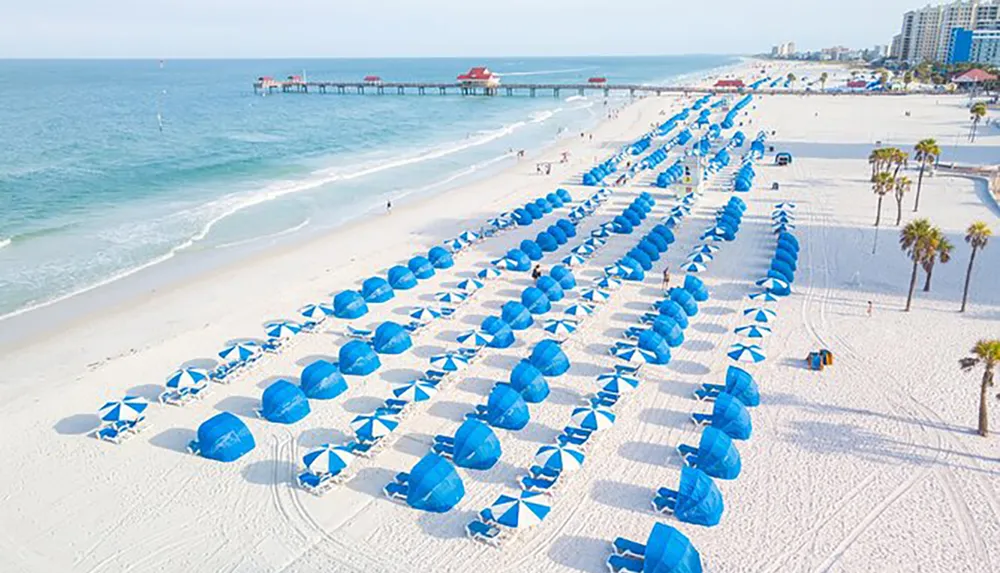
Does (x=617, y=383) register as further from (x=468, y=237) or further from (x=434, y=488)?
(x=468, y=237)

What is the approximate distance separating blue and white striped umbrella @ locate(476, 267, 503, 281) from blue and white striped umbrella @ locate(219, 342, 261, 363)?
9.69 meters

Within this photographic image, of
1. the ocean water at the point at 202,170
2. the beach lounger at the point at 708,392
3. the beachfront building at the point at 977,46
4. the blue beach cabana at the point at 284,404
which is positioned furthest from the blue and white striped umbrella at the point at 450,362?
the beachfront building at the point at 977,46

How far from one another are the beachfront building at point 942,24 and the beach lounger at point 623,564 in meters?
192

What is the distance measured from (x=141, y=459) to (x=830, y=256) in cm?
2757

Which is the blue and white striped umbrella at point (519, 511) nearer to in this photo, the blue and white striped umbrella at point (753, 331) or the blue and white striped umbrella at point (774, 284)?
the blue and white striped umbrella at point (753, 331)

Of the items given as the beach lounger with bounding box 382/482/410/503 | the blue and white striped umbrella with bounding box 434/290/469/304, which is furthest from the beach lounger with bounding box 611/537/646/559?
the blue and white striped umbrella with bounding box 434/290/469/304

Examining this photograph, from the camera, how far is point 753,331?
74.5 ft

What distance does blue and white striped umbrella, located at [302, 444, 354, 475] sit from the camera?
15.6 meters

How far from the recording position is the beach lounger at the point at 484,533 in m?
13.9

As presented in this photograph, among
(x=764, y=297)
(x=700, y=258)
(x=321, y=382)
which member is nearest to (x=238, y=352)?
(x=321, y=382)

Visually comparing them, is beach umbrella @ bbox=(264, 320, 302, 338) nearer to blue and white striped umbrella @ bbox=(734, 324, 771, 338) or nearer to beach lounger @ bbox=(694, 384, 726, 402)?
beach lounger @ bbox=(694, 384, 726, 402)

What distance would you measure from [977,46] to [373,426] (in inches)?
7427

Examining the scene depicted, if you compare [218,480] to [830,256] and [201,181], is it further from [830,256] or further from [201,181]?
[201,181]

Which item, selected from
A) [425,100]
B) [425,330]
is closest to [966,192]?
[425,330]
